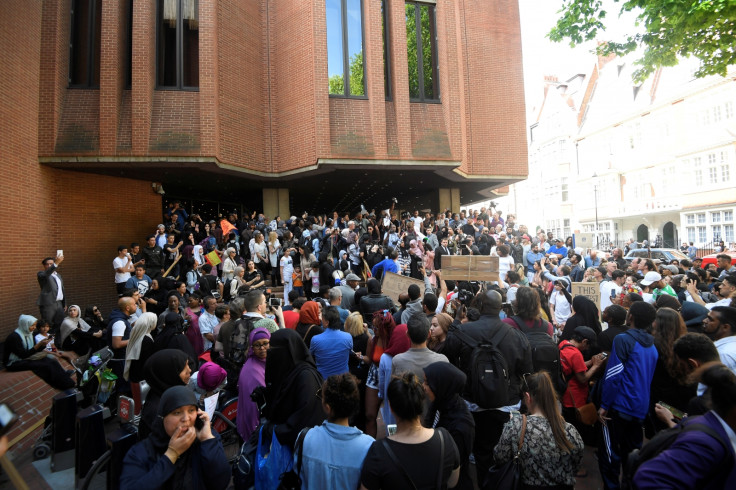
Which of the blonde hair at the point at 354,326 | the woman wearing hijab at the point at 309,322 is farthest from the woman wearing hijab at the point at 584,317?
the woman wearing hijab at the point at 309,322

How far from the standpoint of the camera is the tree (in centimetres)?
815

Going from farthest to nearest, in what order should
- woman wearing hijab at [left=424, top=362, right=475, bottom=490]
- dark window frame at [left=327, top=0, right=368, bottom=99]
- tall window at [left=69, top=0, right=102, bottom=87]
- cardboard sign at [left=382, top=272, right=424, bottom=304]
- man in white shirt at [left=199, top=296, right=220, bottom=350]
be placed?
dark window frame at [left=327, top=0, right=368, bottom=99] < tall window at [left=69, top=0, right=102, bottom=87] < cardboard sign at [left=382, top=272, right=424, bottom=304] < man in white shirt at [left=199, top=296, right=220, bottom=350] < woman wearing hijab at [left=424, top=362, right=475, bottom=490]

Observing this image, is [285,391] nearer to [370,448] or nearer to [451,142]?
[370,448]

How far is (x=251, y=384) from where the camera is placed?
13.8 feet

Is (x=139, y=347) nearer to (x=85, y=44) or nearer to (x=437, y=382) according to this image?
(x=437, y=382)

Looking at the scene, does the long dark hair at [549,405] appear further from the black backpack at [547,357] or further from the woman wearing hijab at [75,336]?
the woman wearing hijab at [75,336]

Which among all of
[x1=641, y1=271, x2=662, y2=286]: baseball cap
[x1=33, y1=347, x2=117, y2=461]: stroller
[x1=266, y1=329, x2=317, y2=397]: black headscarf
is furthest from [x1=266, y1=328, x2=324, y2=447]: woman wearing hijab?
[x1=641, y1=271, x2=662, y2=286]: baseball cap

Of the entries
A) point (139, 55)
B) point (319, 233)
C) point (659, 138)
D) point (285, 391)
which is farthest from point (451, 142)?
point (659, 138)

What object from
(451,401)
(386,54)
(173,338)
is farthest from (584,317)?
(386,54)

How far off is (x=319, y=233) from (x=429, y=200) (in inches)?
480

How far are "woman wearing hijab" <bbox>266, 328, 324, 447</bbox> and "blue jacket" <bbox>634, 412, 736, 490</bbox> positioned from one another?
7.62 ft

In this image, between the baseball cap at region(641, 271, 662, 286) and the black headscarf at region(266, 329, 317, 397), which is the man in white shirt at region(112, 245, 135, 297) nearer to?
the black headscarf at region(266, 329, 317, 397)

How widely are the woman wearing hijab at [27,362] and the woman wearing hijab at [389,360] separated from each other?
5001 millimetres

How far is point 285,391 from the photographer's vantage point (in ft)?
11.5
